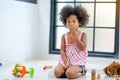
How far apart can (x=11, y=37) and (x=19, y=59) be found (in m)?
0.30

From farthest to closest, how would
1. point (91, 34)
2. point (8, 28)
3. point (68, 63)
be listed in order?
point (91, 34) < point (8, 28) < point (68, 63)

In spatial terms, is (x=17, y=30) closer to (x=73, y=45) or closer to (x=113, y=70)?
(x=73, y=45)

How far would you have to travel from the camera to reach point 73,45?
7.85 feet

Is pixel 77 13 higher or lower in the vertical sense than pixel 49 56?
higher

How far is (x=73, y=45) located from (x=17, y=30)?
78 cm

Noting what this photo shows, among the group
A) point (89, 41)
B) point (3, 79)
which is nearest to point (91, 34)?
point (89, 41)

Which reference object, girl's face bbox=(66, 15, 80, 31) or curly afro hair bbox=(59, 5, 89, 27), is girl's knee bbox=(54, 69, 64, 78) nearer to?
girl's face bbox=(66, 15, 80, 31)

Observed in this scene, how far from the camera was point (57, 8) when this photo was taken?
129 inches

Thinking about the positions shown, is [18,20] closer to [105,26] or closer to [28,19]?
[28,19]

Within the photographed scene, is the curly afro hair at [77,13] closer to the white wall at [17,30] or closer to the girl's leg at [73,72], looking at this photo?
the girl's leg at [73,72]

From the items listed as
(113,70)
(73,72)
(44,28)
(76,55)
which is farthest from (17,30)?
(113,70)

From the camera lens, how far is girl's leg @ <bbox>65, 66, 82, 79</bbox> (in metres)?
2.21

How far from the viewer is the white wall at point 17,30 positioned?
265cm

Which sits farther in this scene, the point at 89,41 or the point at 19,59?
the point at 89,41
